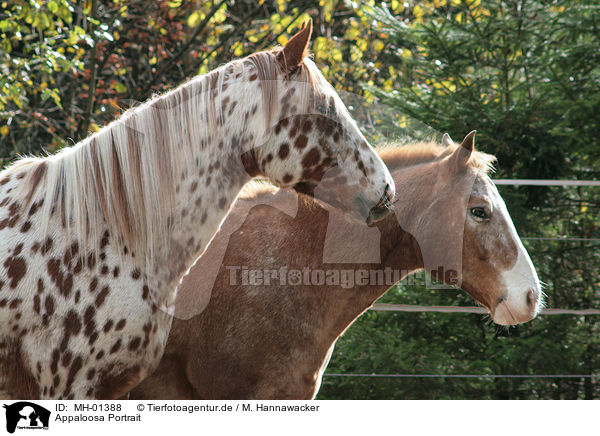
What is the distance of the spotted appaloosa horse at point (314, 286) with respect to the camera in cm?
276

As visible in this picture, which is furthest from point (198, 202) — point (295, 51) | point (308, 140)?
point (295, 51)

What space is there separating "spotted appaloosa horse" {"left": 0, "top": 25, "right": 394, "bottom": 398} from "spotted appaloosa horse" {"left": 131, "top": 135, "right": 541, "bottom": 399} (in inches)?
27.5

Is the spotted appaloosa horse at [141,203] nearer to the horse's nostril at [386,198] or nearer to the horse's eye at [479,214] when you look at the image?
the horse's nostril at [386,198]

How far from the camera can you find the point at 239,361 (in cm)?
281

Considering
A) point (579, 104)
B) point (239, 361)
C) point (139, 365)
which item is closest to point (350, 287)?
point (239, 361)

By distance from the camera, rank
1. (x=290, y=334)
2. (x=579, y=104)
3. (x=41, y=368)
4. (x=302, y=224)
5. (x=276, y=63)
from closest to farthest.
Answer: (x=41, y=368)
(x=276, y=63)
(x=290, y=334)
(x=302, y=224)
(x=579, y=104)

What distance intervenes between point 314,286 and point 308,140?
3.02 feet

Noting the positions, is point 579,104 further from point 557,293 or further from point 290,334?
point 290,334

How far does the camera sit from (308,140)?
2.15 metres

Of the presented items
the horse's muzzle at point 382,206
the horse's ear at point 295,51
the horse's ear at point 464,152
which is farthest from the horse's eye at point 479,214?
the horse's ear at point 295,51
